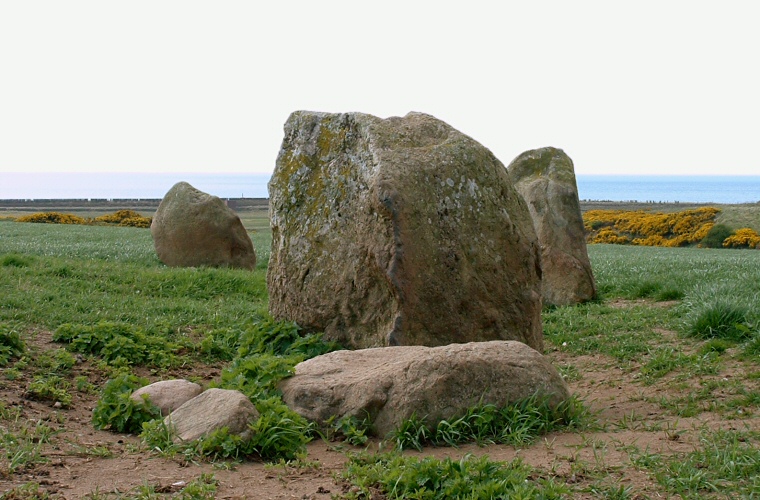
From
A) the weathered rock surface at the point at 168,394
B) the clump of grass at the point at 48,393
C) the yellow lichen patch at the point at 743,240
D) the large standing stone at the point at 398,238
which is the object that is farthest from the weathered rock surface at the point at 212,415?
the yellow lichen patch at the point at 743,240

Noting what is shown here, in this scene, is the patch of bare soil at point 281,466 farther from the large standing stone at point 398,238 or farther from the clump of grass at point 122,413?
the large standing stone at point 398,238

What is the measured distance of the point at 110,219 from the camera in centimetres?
4344

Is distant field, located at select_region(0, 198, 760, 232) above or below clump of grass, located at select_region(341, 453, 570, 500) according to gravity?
above

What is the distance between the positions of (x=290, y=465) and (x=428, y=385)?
1.23 metres

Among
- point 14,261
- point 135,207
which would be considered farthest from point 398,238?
point 135,207

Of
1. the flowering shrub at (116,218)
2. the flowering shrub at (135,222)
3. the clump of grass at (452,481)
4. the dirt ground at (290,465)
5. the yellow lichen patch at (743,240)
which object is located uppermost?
the flowering shrub at (116,218)

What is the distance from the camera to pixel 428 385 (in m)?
5.61

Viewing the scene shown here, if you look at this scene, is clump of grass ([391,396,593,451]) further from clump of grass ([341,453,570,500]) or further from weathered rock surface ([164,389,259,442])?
weathered rock surface ([164,389,259,442])

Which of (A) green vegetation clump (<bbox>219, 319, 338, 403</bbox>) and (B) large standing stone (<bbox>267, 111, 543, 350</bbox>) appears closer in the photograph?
(A) green vegetation clump (<bbox>219, 319, 338, 403</bbox>)

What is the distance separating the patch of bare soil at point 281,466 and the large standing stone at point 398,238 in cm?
191

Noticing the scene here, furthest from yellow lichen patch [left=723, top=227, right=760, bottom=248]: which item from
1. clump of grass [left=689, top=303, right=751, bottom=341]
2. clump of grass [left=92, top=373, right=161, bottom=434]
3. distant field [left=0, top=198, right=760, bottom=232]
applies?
clump of grass [left=92, top=373, right=161, bottom=434]

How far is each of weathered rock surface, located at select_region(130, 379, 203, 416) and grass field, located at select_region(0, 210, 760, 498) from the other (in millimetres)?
412

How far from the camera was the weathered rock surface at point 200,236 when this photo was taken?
51.3 ft

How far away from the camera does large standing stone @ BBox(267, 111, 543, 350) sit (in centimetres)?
776
